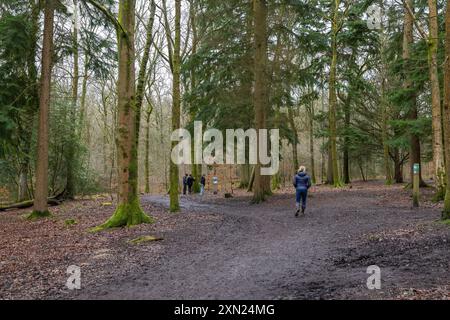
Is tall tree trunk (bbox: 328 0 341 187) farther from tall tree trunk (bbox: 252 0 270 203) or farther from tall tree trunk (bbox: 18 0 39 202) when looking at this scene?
tall tree trunk (bbox: 18 0 39 202)

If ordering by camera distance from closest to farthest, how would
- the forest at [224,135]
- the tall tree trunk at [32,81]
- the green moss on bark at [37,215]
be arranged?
the forest at [224,135] → the green moss on bark at [37,215] → the tall tree trunk at [32,81]

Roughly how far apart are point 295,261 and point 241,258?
1.11 metres

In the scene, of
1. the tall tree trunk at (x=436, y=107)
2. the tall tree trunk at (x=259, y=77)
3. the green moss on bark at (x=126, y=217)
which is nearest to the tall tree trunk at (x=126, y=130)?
the green moss on bark at (x=126, y=217)

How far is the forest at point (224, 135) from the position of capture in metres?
6.61

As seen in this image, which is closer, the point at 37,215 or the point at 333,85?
the point at 37,215

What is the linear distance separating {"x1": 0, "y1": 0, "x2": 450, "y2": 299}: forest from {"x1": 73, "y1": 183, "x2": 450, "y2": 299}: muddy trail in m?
0.05

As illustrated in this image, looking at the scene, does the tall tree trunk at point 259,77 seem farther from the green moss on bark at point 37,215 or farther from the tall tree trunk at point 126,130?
the green moss on bark at point 37,215

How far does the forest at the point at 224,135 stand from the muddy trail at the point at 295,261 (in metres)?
0.05

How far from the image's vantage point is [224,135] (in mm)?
21766

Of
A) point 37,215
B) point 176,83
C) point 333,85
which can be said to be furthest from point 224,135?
point 37,215

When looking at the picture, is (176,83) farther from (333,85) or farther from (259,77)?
(333,85)

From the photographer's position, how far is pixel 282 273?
6160 millimetres

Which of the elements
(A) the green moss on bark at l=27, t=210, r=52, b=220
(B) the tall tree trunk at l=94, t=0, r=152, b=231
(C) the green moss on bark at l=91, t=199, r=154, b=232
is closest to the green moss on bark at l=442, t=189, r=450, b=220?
(C) the green moss on bark at l=91, t=199, r=154, b=232

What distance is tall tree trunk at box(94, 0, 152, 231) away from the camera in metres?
11.9
